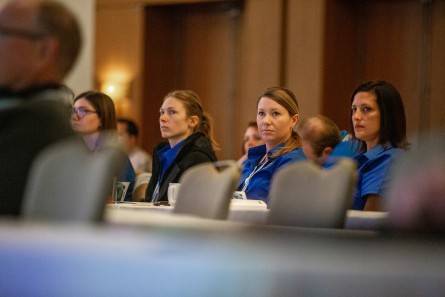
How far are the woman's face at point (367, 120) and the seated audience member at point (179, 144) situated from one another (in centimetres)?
101

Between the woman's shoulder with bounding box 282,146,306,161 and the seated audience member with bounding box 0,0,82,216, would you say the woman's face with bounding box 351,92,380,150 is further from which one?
the seated audience member with bounding box 0,0,82,216

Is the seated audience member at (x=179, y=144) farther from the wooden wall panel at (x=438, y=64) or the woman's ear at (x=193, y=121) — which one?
the wooden wall panel at (x=438, y=64)

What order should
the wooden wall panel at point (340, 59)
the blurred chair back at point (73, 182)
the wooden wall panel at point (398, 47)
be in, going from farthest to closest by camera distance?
the wooden wall panel at point (340, 59), the wooden wall panel at point (398, 47), the blurred chair back at point (73, 182)

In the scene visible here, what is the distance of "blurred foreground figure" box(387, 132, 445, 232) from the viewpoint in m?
0.97

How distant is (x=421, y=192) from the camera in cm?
98

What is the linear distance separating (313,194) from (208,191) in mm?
235

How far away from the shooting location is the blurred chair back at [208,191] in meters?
1.96

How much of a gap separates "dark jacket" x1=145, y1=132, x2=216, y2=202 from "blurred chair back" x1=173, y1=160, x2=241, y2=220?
2.60 metres

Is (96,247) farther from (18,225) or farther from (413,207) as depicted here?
(413,207)

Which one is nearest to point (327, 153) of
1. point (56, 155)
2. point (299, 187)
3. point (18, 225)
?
point (299, 187)

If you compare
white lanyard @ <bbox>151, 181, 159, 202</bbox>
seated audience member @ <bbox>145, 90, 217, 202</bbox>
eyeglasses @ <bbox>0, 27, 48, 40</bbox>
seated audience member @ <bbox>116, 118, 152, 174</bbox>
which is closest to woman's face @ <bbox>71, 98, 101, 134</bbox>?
seated audience member @ <bbox>145, 90, 217, 202</bbox>

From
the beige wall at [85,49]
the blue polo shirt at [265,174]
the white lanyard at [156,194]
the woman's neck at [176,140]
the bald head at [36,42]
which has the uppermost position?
the beige wall at [85,49]

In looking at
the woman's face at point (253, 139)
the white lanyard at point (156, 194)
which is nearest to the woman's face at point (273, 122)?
the white lanyard at point (156, 194)

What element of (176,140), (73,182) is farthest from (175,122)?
(73,182)
